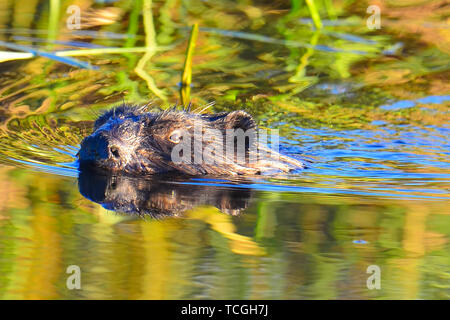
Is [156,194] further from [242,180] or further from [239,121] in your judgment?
[239,121]

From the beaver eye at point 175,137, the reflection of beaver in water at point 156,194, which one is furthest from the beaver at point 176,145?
the reflection of beaver in water at point 156,194

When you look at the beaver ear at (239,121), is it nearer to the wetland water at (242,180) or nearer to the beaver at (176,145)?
the beaver at (176,145)

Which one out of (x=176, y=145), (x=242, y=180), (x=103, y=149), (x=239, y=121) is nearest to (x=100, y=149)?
(x=103, y=149)

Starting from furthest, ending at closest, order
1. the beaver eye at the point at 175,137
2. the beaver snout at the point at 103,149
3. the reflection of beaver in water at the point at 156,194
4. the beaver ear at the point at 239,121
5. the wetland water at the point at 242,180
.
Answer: the beaver ear at the point at 239,121 → the beaver eye at the point at 175,137 → the beaver snout at the point at 103,149 → the reflection of beaver in water at the point at 156,194 → the wetland water at the point at 242,180

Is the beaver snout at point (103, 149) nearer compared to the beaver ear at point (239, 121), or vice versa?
the beaver snout at point (103, 149)

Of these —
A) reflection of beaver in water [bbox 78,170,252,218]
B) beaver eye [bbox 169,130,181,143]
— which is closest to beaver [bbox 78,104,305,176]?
beaver eye [bbox 169,130,181,143]

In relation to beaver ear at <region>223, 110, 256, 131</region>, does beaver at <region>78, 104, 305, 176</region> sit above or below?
below

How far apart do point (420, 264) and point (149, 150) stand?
94.6 inches

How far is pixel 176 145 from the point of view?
5.89 meters

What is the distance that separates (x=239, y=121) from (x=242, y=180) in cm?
61

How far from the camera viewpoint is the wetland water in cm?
393

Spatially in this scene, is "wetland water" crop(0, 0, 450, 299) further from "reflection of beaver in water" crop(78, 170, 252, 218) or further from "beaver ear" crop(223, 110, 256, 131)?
"beaver ear" crop(223, 110, 256, 131)

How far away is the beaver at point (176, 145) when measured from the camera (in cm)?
566
